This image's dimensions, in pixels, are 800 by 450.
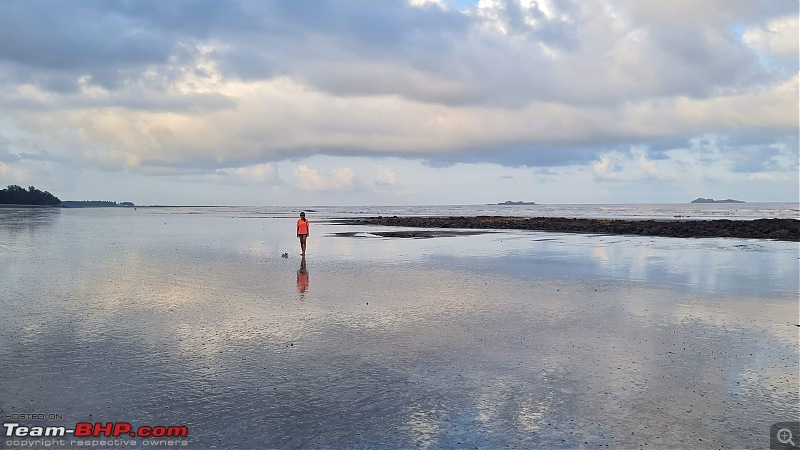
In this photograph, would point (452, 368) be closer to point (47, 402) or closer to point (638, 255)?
point (47, 402)

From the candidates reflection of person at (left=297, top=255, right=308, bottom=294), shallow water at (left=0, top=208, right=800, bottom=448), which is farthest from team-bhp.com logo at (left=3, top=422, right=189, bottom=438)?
reflection of person at (left=297, top=255, right=308, bottom=294)

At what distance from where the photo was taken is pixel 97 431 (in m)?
6.21

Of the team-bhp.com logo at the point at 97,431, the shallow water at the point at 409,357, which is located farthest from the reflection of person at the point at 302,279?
the team-bhp.com logo at the point at 97,431

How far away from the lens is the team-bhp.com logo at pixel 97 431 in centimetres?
611

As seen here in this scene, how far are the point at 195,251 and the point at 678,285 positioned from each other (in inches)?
897

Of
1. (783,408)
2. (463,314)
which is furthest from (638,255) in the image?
(783,408)

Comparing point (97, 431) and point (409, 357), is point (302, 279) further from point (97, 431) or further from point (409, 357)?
point (97, 431)

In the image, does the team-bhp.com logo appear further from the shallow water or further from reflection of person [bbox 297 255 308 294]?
reflection of person [bbox 297 255 308 294]

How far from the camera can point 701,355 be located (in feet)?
30.4

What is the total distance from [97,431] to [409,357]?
4634 mm

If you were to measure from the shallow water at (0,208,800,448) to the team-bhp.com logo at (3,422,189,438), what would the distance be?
168 mm

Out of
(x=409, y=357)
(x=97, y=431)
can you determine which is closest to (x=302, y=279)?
(x=409, y=357)

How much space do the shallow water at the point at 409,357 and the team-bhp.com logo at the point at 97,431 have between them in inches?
6.6

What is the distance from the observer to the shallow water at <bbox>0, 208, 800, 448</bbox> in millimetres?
6414
